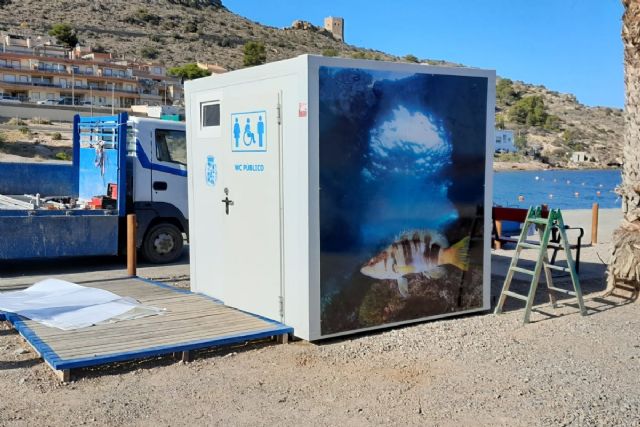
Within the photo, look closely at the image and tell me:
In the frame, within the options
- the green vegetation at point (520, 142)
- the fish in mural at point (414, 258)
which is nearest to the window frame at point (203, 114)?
the fish in mural at point (414, 258)

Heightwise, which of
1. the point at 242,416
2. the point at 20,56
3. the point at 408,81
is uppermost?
the point at 20,56

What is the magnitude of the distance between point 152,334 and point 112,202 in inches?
203

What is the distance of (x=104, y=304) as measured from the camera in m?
8.05

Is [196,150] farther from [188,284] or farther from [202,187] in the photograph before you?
[188,284]

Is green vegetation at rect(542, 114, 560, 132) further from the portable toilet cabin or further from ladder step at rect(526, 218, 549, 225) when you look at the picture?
the portable toilet cabin

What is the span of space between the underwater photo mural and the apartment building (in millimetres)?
86273

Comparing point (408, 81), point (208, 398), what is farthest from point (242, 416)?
point (408, 81)

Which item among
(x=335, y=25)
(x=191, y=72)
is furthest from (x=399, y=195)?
(x=335, y=25)

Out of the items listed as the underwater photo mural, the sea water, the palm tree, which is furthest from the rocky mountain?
the underwater photo mural

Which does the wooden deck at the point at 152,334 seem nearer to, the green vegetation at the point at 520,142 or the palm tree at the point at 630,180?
the palm tree at the point at 630,180

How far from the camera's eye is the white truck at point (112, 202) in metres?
10.7

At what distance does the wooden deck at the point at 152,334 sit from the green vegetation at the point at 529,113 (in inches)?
5175

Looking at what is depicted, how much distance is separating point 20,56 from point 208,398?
3774 inches

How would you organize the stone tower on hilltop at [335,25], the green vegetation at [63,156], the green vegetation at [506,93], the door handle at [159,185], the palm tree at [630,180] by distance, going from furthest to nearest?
the stone tower on hilltop at [335,25] → the green vegetation at [506,93] → the green vegetation at [63,156] → the door handle at [159,185] → the palm tree at [630,180]
